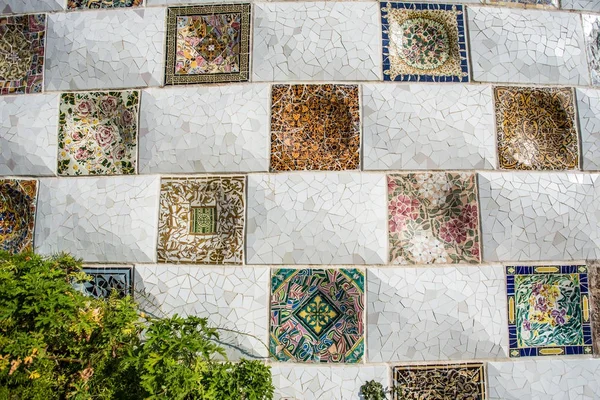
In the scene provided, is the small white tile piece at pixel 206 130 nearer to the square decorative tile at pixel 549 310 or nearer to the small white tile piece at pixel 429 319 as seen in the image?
the small white tile piece at pixel 429 319

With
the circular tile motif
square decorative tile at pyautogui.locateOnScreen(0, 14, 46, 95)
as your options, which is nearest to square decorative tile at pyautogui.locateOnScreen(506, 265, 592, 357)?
the circular tile motif

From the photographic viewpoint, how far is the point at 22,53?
3.65m

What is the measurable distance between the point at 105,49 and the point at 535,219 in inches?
130

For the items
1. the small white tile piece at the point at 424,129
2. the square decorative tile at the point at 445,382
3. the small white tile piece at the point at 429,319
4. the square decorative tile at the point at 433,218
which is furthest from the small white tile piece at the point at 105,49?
the square decorative tile at the point at 445,382

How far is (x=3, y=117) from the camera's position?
11.6 feet

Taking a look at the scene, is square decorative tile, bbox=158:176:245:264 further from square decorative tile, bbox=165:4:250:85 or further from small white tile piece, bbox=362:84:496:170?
small white tile piece, bbox=362:84:496:170

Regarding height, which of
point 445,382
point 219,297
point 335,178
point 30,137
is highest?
point 30,137

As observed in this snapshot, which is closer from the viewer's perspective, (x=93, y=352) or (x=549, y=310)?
(x=93, y=352)

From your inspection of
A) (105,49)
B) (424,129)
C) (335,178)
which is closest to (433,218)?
(424,129)

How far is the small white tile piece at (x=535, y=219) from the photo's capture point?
3328 millimetres

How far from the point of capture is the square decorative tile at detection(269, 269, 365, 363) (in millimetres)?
3250

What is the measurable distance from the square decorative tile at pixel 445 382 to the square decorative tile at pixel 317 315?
1.29 ft

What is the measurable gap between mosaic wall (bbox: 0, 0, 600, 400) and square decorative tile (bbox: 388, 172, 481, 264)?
0.01 m

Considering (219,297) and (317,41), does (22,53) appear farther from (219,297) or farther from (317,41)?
(219,297)
